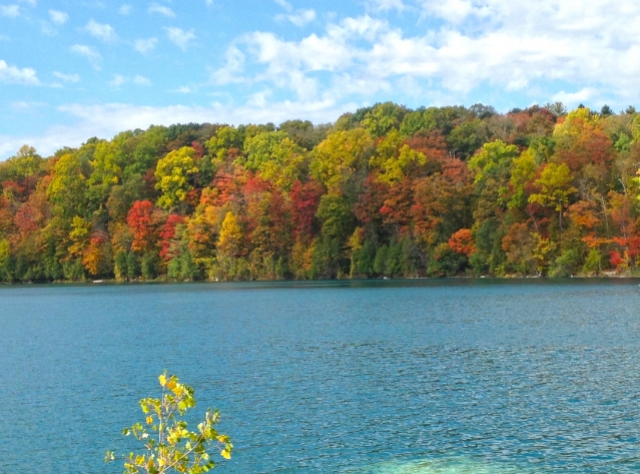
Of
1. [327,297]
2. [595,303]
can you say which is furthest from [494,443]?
[327,297]

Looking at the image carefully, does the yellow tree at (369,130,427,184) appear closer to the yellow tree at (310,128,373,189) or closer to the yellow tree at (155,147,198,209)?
the yellow tree at (310,128,373,189)

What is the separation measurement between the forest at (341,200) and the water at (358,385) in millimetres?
28225

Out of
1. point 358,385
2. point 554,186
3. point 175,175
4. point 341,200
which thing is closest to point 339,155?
point 341,200

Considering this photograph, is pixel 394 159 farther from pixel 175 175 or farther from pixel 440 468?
pixel 440 468

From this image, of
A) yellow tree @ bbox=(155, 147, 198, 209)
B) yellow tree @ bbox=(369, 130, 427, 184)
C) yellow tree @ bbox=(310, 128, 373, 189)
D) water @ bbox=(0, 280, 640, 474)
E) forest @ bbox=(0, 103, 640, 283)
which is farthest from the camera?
yellow tree @ bbox=(155, 147, 198, 209)

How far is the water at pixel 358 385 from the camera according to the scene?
15.3 metres

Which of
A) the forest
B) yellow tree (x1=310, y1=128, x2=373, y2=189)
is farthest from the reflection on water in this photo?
yellow tree (x1=310, y1=128, x2=373, y2=189)

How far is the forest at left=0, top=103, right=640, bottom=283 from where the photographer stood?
232 ft

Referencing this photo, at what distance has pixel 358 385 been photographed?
21.8m

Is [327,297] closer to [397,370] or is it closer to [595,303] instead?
[595,303]

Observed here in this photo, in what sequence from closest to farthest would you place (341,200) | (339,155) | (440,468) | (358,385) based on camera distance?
(440,468)
(358,385)
(341,200)
(339,155)

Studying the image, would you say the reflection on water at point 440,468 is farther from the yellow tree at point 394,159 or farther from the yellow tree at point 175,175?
the yellow tree at point 175,175

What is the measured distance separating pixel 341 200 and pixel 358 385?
63685mm

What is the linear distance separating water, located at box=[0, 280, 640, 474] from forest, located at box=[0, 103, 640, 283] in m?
28.2
